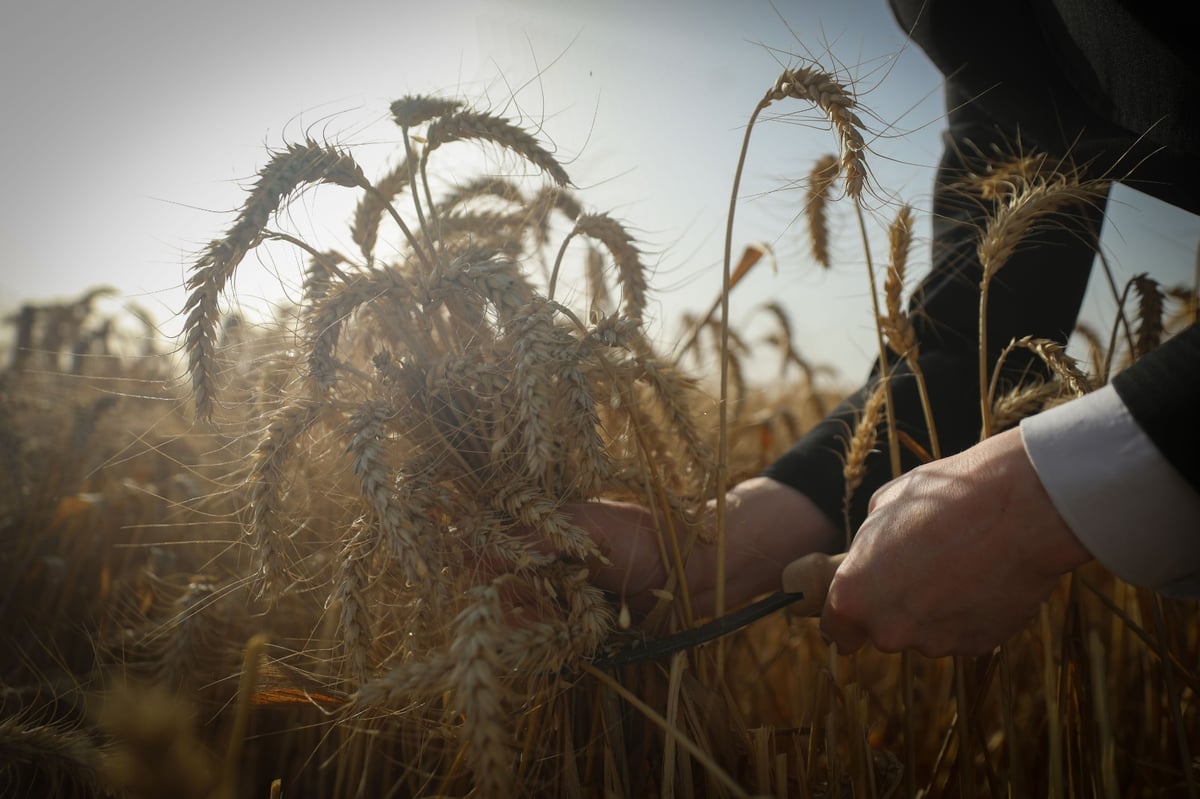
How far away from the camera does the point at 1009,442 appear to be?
0.79m

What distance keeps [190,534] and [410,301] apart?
159 cm

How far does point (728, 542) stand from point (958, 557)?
1.26 feet

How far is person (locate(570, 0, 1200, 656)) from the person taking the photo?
728 millimetres

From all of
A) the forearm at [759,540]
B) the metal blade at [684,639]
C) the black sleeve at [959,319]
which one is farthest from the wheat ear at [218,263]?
the black sleeve at [959,319]

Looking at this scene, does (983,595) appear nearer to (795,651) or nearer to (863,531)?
(863,531)

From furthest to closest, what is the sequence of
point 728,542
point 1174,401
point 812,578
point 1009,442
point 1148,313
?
point 1148,313, point 728,542, point 812,578, point 1009,442, point 1174,401

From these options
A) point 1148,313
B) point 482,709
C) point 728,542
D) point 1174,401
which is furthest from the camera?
point 1148,313

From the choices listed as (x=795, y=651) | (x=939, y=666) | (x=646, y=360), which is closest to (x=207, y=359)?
(x=646, y=360)

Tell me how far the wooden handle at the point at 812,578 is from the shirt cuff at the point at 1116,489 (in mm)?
295

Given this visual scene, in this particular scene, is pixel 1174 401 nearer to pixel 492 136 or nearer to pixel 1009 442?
pixel 1009 442

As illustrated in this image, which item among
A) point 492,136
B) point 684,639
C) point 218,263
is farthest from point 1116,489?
point 218,263

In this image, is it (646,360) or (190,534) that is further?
(190,534)

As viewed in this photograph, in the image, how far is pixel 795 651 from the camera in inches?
55.7

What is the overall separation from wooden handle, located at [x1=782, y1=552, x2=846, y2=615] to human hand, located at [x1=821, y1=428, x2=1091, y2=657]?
3cm
